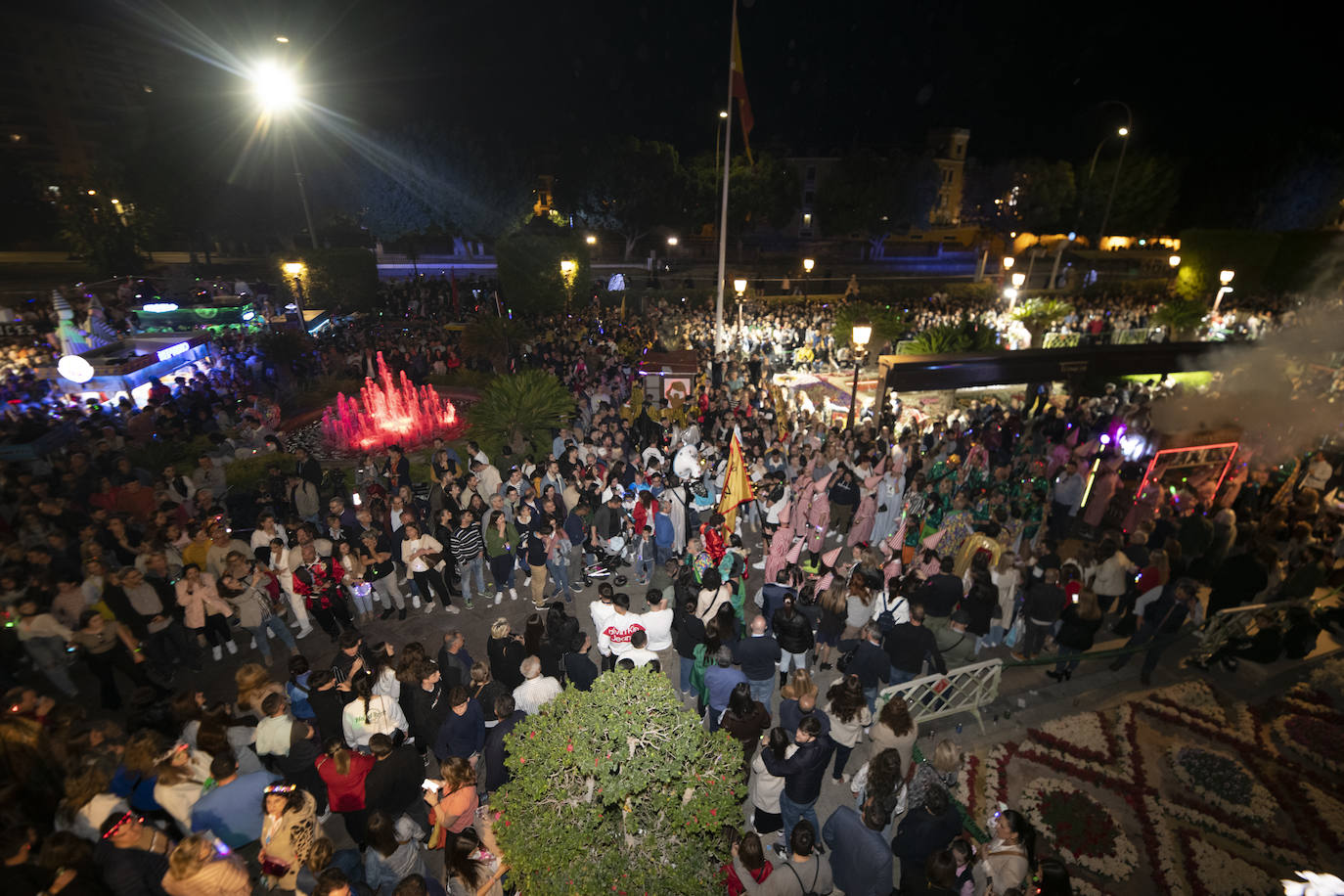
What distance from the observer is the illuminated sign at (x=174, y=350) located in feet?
54.5

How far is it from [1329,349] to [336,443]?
28.1 metres

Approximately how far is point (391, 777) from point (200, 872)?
119cm

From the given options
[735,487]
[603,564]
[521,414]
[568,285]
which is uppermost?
[568,285]

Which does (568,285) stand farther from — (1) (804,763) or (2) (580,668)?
(1) (804,763)

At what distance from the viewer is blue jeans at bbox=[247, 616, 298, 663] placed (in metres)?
7.67

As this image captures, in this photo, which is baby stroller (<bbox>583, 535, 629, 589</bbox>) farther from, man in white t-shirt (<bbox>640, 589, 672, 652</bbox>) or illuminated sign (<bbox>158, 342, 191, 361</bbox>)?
illuminated sign (<bbox>158, 342, 191, 361</bbox>)

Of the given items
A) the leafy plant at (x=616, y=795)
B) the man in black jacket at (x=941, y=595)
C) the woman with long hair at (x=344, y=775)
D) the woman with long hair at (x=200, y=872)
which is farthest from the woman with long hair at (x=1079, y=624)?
the woman with long hair at (x=200, y=872)

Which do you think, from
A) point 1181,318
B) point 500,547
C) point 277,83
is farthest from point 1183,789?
point 277,83

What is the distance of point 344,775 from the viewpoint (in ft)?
14.9

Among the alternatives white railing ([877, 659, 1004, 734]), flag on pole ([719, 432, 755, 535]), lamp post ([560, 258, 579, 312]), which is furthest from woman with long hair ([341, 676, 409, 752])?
lamp post ([560, 258, 579, 312])

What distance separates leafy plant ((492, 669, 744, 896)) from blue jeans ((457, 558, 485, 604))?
5269 mm

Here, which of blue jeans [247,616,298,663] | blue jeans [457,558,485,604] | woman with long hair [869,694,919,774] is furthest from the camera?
blue jeans [457,558,485,604]

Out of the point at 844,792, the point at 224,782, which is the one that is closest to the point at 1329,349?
the point at 844,792

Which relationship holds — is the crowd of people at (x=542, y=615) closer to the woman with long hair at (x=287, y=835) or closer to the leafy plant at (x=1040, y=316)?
the woman with long hair at (x=287, y=835)
